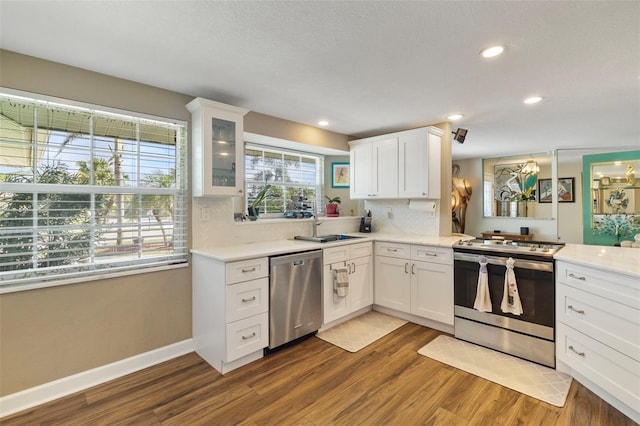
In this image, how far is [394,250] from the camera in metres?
3.51

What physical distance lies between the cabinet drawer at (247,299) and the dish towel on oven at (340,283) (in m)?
0.85

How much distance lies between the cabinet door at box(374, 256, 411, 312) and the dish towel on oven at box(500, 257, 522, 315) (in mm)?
976

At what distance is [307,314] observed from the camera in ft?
9.56

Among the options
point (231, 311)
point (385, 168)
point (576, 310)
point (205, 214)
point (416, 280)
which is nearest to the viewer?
point (576, 310)

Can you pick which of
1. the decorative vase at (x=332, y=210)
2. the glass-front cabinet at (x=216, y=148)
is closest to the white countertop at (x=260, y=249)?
the glass-front cabinet at (x=216, y=148)

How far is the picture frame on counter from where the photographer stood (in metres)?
5.68

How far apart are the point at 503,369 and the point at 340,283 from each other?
157 centimetres

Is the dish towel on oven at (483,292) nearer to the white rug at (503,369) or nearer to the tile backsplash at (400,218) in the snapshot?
the white rug at (503,369)

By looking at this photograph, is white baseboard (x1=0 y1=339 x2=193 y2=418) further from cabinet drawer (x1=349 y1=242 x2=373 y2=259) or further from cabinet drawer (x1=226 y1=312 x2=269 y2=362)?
cabinet drawer (x1=349 y1=242 x2=373 y2=259)

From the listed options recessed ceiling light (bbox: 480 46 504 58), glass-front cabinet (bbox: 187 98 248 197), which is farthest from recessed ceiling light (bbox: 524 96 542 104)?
glass-front cabinet (bbox: 187 98 248 197)

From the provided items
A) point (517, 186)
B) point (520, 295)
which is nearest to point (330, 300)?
point (520, 295)

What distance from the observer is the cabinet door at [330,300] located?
122 inches

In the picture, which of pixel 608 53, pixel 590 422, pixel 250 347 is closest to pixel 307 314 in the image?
pixel 250 347

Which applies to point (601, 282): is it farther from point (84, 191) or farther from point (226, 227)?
point (84, 191)
